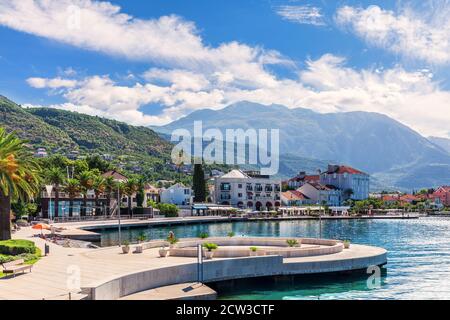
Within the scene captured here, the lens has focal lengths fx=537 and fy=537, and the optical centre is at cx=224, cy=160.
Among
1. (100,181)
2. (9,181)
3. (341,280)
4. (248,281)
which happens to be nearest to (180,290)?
(248,281)

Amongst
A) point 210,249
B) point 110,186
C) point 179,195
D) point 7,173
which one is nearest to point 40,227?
point 7,173

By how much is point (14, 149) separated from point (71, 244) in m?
15.3

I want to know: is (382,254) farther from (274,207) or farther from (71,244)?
(274,207)

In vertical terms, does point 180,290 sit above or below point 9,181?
below

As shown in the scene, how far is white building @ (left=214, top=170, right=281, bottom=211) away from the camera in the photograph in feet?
519

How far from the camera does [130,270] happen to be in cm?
2803

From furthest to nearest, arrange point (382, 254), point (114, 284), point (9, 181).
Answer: point (382, 254) < point (9, 181) < point (114, 284)

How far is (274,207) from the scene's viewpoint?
164m

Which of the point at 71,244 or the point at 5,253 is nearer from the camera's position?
the point at 5,253

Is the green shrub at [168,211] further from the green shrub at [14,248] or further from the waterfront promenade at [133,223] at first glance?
the green shrub at [14,248]

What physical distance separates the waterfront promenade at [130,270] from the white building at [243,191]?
115 m

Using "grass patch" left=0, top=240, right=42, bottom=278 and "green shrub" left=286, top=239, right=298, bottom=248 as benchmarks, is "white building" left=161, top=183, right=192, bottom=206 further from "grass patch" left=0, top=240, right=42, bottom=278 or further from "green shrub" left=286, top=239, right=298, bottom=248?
"grass patch" left=0, top=240, right=42, bottom=278

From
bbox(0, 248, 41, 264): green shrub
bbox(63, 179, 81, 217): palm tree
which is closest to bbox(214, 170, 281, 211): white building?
bbox(63, 179, 81, 217): palm tree
